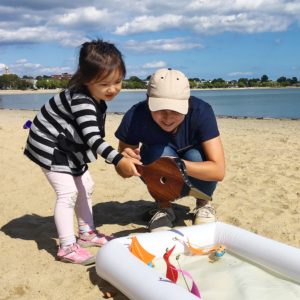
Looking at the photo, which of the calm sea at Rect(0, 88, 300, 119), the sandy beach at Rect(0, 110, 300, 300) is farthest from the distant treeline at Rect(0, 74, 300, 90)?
the sandy beach at Rect(0, 110, 300, 300)

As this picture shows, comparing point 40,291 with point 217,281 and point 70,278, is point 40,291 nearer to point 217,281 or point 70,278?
point 70,278

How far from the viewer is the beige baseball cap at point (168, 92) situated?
111 inches

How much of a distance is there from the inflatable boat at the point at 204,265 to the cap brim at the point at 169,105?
0.76 meters

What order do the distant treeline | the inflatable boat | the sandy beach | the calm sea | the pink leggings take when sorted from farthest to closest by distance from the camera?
the distant treeline < the calm sea < the pink leggings < the sandy beach < the inflatable boat

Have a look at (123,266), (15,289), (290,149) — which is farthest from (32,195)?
(290,149)

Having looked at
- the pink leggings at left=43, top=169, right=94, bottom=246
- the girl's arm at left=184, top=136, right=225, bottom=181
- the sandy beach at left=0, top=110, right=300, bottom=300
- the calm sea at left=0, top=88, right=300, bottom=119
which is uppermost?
the girl's arm at left=184, top=136, right=225, bottom=181

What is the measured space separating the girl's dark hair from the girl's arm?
782 mm

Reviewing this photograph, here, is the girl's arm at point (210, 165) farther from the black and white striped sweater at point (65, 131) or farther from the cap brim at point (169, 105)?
the black and white striped sweater at point (65, 131)

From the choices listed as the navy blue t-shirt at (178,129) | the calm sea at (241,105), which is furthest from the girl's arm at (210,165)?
the calm sea at (241,105)

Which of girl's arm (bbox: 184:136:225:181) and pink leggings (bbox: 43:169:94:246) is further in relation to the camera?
girl's arm (bbox: 184:136:225:181)

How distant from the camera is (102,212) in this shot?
154 inches

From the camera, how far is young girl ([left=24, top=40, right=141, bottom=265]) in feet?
8.82

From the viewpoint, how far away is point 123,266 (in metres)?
2.26

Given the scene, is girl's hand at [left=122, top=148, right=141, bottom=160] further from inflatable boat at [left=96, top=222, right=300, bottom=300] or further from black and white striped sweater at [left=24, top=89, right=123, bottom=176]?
inflatable boat at [left=96, top=222, right=300, bottom=300]
